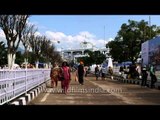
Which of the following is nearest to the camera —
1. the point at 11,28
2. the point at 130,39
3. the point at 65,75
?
the point at 65,75

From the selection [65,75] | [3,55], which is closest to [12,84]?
[65,75]

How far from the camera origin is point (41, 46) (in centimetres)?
8075

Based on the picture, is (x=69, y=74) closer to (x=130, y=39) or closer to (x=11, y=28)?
(x=11, y=28)

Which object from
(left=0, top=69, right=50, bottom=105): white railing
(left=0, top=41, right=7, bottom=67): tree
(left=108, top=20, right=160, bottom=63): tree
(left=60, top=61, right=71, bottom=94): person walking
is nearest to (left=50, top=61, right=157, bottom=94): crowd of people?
(left=60, top=61, right=71, bottom=94): person walking

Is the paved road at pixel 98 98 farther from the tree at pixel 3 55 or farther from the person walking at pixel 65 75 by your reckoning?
the tree at pixel 3 55

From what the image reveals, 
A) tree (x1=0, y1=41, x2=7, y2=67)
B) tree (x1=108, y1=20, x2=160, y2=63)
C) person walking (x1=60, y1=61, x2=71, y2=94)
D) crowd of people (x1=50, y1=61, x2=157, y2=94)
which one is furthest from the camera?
tree (x1=0, y1=41, x2=7, y2=67)

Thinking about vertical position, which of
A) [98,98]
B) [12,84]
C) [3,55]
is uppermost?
[3,55]

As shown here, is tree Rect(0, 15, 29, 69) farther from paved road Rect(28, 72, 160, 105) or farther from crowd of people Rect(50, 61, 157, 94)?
paved road Rect(28, 72, 160, 105)

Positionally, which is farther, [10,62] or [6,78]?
[10,62]
